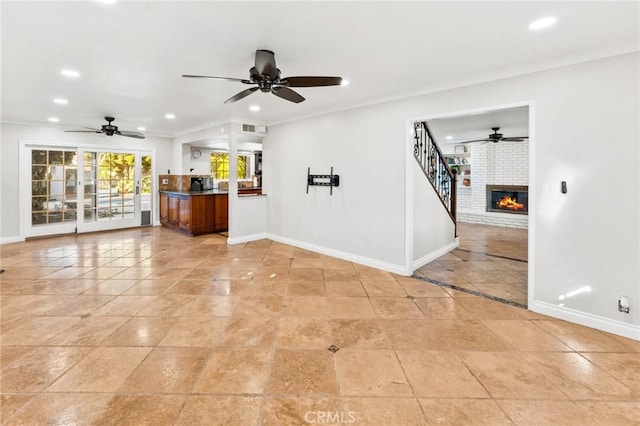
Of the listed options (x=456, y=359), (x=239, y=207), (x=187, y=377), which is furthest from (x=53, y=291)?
(x=456, y=359)

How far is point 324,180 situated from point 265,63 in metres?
2.67

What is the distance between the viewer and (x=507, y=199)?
26.9ft

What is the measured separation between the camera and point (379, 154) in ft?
14.0

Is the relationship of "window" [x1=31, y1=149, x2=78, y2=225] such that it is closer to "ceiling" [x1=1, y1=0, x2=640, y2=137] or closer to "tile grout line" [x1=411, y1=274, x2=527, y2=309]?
"ceiling" [x1=1, y1=0, x2=640, y2=137]

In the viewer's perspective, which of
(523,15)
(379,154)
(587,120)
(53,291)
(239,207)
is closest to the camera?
(523,15)

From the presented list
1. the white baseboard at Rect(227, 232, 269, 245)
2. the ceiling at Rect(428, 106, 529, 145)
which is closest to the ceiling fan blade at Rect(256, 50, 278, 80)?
the ceiling at Rect(428, 106, 529, 145)

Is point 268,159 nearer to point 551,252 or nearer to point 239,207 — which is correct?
point 239,207

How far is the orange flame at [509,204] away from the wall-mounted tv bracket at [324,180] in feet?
19.6

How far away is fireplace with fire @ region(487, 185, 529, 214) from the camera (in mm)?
7902

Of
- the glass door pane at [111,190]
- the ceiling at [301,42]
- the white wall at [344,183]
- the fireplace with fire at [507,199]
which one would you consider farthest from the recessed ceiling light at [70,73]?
the fireplace with fire at [507,199]

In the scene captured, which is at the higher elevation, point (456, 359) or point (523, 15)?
point (523, 15)

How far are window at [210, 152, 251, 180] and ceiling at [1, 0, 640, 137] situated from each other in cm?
516

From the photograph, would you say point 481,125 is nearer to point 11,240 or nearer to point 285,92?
point 285,92

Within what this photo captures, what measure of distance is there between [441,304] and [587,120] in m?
2.25
